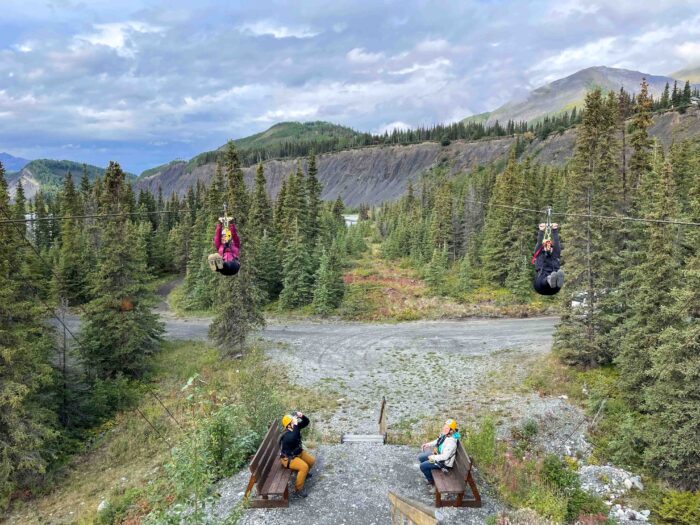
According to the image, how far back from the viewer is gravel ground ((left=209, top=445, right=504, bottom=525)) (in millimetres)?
8930

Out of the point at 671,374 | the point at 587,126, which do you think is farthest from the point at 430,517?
the point at 587,126

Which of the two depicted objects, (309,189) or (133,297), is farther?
(309,189)

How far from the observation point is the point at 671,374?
13797 mm

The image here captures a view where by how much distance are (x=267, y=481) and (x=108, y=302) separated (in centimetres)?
1816

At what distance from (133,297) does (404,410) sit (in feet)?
53.5

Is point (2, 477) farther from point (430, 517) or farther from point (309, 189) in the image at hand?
point (309, 189)

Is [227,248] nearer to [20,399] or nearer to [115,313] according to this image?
[20,399]

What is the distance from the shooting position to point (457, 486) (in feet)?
30.0

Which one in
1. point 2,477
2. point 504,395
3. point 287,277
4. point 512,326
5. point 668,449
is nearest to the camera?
point 668,449

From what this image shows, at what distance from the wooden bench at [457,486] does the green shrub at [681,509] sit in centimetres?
578

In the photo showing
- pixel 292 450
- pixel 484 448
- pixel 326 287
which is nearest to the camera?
pixel 292 450

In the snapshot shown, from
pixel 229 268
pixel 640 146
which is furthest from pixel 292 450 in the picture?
pixel 640 146

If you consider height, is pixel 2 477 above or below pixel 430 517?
below

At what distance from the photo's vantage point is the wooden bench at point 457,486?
29.7 ft
